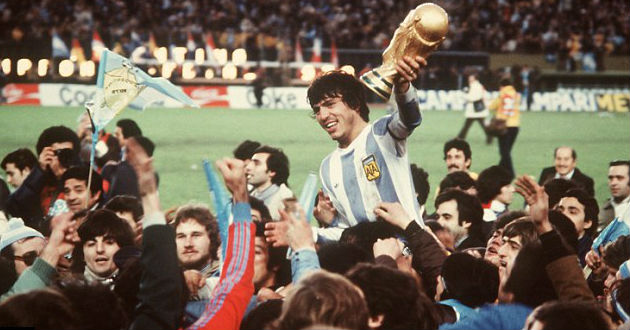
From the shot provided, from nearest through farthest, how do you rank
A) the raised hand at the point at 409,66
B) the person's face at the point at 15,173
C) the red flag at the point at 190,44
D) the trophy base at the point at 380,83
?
the raised hand at the point at 409,66 < the trophy base at the point at 380,83 < the person's face at the point at 15,173 < the red flag at the point at 190,44

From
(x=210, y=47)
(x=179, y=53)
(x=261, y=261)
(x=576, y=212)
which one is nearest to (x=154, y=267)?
(x=261, y=261)

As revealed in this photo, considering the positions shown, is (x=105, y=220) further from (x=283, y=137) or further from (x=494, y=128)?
(x=283, y=137)

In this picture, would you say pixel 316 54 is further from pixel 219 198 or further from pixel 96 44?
pixel 219 198

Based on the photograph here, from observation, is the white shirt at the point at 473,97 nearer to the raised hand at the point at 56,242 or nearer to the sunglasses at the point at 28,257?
the sunglasses at the point at 28,257

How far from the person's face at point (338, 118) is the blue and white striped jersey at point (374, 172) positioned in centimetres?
7

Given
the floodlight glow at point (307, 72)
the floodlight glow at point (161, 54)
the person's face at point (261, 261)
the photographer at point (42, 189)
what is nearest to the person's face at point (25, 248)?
the person's face at point (261, 261)

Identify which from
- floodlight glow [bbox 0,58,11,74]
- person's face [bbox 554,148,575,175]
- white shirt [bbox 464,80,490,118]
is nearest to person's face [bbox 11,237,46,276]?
person's face [bbox 554,148,575,175]

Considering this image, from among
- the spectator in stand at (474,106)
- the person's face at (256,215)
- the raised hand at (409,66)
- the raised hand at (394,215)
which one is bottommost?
the spectator in stand at (474,106)

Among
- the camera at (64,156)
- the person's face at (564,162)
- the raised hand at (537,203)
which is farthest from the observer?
the person's face at (564,162)

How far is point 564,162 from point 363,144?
17.2ft

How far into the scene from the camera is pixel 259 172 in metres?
8.20

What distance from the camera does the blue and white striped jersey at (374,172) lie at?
5715mm

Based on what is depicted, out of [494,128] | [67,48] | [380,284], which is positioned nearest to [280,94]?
[67,48]

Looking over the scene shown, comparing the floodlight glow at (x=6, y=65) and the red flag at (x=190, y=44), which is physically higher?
the red flag at (x=190, y=44)
